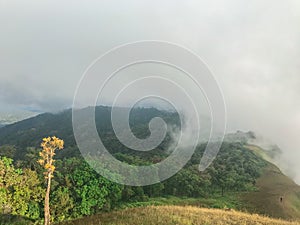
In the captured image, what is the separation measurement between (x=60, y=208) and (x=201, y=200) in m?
61.2

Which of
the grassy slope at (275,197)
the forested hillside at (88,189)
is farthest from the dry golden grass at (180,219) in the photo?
the grassy slope at (275,197)

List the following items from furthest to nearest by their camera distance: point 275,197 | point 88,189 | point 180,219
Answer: point 275,197 < point 88,189 < point 180,219

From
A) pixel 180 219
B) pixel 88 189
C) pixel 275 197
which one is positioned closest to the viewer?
pixel 180 219

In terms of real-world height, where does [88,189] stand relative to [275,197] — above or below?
below

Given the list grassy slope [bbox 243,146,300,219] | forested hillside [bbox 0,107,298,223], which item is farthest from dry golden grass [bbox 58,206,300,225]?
grassy slope [bbox 243,146,300,219]

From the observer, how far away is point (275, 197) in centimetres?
13662

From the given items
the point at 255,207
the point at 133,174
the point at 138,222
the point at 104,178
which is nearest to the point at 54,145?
the point at 138,222

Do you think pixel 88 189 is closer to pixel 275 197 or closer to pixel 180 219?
pixel 180 219

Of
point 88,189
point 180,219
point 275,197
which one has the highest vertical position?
point 180,219

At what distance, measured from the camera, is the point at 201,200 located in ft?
391

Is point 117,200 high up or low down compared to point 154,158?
down

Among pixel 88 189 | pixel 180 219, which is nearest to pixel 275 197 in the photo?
pixel 88 189

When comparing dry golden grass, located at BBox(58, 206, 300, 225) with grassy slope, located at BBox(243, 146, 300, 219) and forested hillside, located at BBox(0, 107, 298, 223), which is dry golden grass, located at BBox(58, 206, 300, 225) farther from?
grassy slope, located at BBox(243, 146, 300, 219)

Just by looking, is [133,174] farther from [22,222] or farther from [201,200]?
[22,222]
